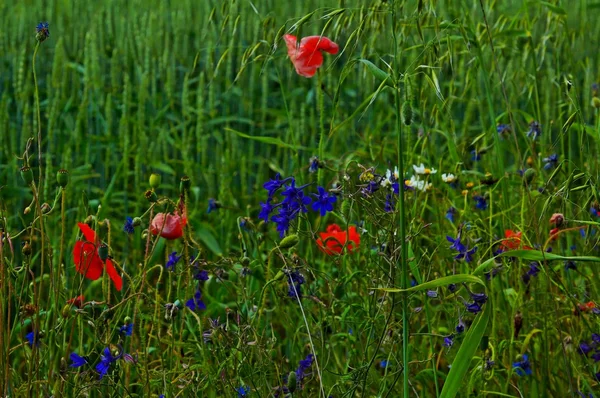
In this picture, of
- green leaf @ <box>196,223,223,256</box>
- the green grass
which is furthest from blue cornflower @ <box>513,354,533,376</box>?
green leaf @ <box>196,223,223,256</box>

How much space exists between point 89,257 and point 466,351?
596 mm

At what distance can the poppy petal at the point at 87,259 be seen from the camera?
1.45m

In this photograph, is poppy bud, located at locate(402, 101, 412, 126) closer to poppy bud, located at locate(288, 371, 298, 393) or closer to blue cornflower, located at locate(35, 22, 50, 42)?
poppy bud, located at locate(288, 371, 298, 393)

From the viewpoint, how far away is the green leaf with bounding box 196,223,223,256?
7.86ft

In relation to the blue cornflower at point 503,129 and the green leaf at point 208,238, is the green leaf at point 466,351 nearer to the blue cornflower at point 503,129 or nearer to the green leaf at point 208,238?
the blue cornflower at point 503,129

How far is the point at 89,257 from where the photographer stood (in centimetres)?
147

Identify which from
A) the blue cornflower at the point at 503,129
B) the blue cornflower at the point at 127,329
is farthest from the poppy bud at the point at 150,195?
the blue cornflower at the point at 503,129

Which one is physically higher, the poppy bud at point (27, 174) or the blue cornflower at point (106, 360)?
the poppy bud at point (27, 174)

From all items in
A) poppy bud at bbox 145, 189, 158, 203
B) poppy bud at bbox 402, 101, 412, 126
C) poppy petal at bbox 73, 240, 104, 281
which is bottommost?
poppy petal at bbox 73, 240, 104, 281

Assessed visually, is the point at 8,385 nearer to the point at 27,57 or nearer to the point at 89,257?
the point at 89,257

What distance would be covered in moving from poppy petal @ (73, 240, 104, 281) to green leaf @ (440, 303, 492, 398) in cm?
56

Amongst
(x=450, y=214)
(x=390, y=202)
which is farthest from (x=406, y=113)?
(x=450, y=214)

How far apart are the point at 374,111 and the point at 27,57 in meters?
1.29

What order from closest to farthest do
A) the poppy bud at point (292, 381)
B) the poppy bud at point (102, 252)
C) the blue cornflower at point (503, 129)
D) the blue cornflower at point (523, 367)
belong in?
the poppy bud at point (292, 381)
the poppy bud at point (102, 252)
the blue cornflower at point (523, 367)
the blue cornflower at point (503, 129)
